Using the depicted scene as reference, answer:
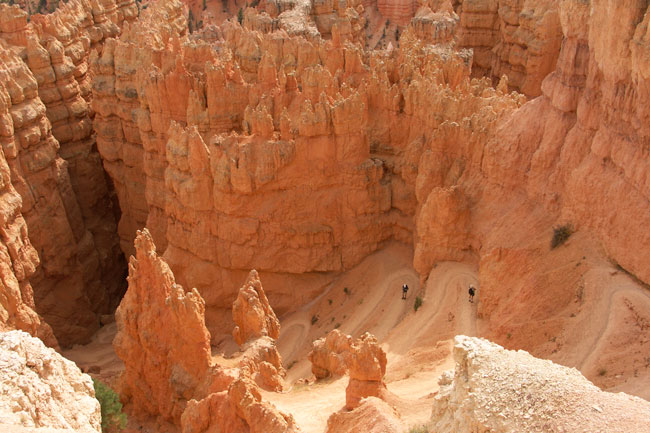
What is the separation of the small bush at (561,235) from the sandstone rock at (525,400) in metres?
8.73

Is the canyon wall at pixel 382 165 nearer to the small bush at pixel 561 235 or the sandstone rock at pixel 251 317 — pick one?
the small bush at pixel 561 235

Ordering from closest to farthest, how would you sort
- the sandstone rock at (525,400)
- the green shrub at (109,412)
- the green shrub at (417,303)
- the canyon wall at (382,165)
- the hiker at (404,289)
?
the sandstone rock at (525,400), the canyon wall at (382,165), the green shrub at (109,412), the green shrub at (417,303), the hiker at (404,289)

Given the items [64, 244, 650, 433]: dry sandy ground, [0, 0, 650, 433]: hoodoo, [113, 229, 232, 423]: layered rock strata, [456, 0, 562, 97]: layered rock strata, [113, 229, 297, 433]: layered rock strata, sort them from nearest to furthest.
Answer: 1. [0, 0, 650, 433]: hoodoo
2. [64, 244, 650, 433]: dry sandy ground
3. [113, 229, 297, 433]: layered rock strata
4. [113, 229, 232, 423]: layered rock strata
5. [456, 0, 562, 97]: layered rock strata

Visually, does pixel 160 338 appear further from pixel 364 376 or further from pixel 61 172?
pixel 61 172

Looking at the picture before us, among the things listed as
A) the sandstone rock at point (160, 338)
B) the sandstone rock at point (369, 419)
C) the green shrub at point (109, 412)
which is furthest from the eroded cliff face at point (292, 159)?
the sandstone rock at point (369, 419)

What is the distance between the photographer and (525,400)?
9.04m

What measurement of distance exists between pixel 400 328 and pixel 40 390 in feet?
40.6

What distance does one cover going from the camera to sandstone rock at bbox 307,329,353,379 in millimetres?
17984

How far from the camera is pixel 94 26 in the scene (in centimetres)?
4009

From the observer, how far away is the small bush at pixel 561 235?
1806 centimetres

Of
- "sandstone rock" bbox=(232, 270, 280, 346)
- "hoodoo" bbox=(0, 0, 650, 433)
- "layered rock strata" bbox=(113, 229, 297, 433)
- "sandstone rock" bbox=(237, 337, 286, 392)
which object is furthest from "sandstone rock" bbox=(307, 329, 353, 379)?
"sandstone rock" bbox=(232, 270, 280, 346)

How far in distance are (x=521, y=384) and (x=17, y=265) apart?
750 inches

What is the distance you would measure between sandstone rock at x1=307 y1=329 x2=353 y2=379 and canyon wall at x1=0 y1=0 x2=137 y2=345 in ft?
37.7

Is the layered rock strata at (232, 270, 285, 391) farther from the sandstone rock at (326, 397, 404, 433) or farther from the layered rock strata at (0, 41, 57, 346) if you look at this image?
the layered rock strata at (0, 41, 57, 346)
